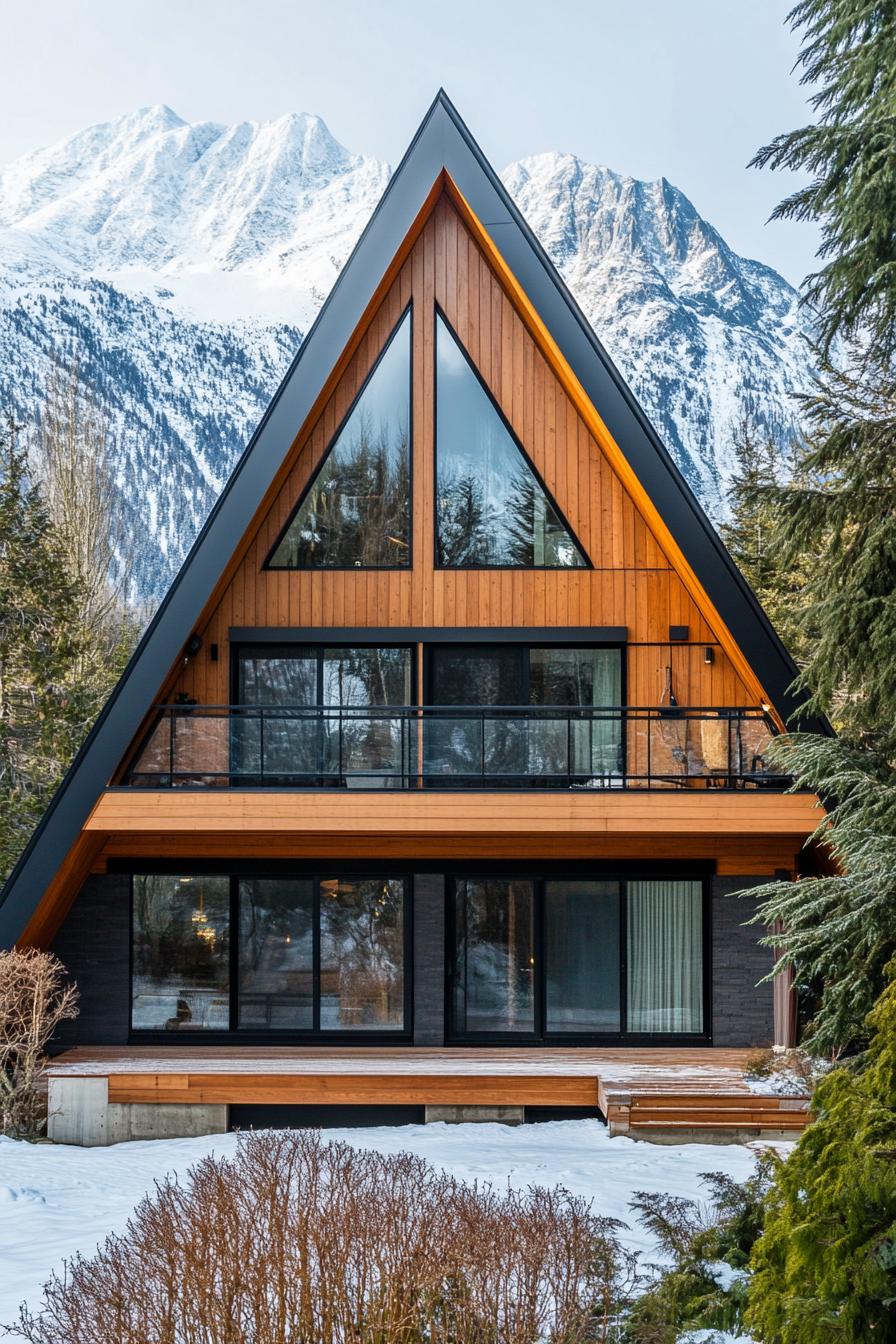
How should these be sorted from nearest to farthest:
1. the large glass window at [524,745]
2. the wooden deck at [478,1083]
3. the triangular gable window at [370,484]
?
1. the wooden deck at [478,1083]
2. the large glass window at [524,745]
3. the triangular gable window at [370,484]

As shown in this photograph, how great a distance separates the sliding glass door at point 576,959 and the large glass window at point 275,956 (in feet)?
2.58

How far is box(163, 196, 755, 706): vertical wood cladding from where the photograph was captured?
42.6 feet

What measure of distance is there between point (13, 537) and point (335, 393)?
6329 millimetres

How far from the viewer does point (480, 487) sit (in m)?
13.0

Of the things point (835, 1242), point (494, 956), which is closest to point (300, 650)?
point (494, 956)

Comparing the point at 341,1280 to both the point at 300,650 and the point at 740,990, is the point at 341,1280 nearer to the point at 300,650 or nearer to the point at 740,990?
the point at 740,990

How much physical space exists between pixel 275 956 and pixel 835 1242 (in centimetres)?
850

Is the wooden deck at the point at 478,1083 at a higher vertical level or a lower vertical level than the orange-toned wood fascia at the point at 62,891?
lower

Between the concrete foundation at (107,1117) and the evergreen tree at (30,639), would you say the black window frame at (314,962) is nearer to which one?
the concrete foundation at (107,1117)

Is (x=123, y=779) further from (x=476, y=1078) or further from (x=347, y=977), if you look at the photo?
(x=476, y=1078)

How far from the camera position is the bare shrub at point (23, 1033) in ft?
36.3

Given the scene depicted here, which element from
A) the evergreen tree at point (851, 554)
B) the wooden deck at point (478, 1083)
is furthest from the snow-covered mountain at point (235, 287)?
the evergreen tree at point (851, 554)

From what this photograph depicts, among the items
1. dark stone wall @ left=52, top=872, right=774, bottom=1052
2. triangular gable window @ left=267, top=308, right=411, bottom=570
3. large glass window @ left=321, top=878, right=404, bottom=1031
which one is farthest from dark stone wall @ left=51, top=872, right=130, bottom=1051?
triangular gable window @ left=267, top=308, right=411, bottom=570

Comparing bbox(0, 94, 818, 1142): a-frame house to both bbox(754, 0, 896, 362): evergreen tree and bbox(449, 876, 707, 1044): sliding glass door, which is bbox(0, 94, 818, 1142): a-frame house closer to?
bbox(449, 876, 707, 1044): sliding glass door
